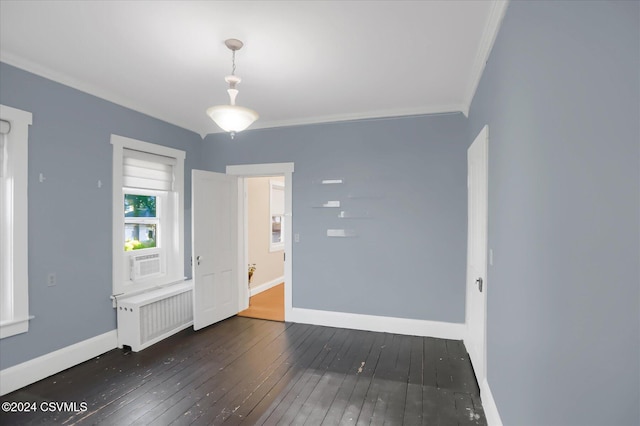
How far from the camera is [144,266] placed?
3971mm

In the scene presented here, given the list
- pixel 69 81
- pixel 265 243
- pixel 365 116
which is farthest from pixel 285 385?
pixel 265 243

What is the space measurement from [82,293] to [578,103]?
3.98 metres

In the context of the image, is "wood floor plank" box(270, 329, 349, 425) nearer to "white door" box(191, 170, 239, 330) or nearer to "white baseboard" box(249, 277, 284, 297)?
"white door" box(191, 170, 239, 330)

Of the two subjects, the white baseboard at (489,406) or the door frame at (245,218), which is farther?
the door frame at (245,218)

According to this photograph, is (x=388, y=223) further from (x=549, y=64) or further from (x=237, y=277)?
(x=549, y=64)

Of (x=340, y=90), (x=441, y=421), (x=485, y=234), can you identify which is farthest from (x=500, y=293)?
(x=340, y=90)

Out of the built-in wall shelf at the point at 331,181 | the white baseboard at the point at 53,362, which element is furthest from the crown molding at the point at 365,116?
the white baseboard at the point at 53,362

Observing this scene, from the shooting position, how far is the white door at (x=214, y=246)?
4.03 metres

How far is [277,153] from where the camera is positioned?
4.50m

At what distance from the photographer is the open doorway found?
547cm

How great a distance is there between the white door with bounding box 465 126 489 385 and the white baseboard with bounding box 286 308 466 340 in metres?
0.30

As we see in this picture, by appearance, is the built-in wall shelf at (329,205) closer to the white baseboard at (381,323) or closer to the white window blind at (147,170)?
the white baseboard at (381,323)

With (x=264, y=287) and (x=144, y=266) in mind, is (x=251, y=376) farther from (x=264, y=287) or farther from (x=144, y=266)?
(x=264, y=287)

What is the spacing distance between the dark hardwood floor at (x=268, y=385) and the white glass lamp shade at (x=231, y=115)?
2154 millimetres
